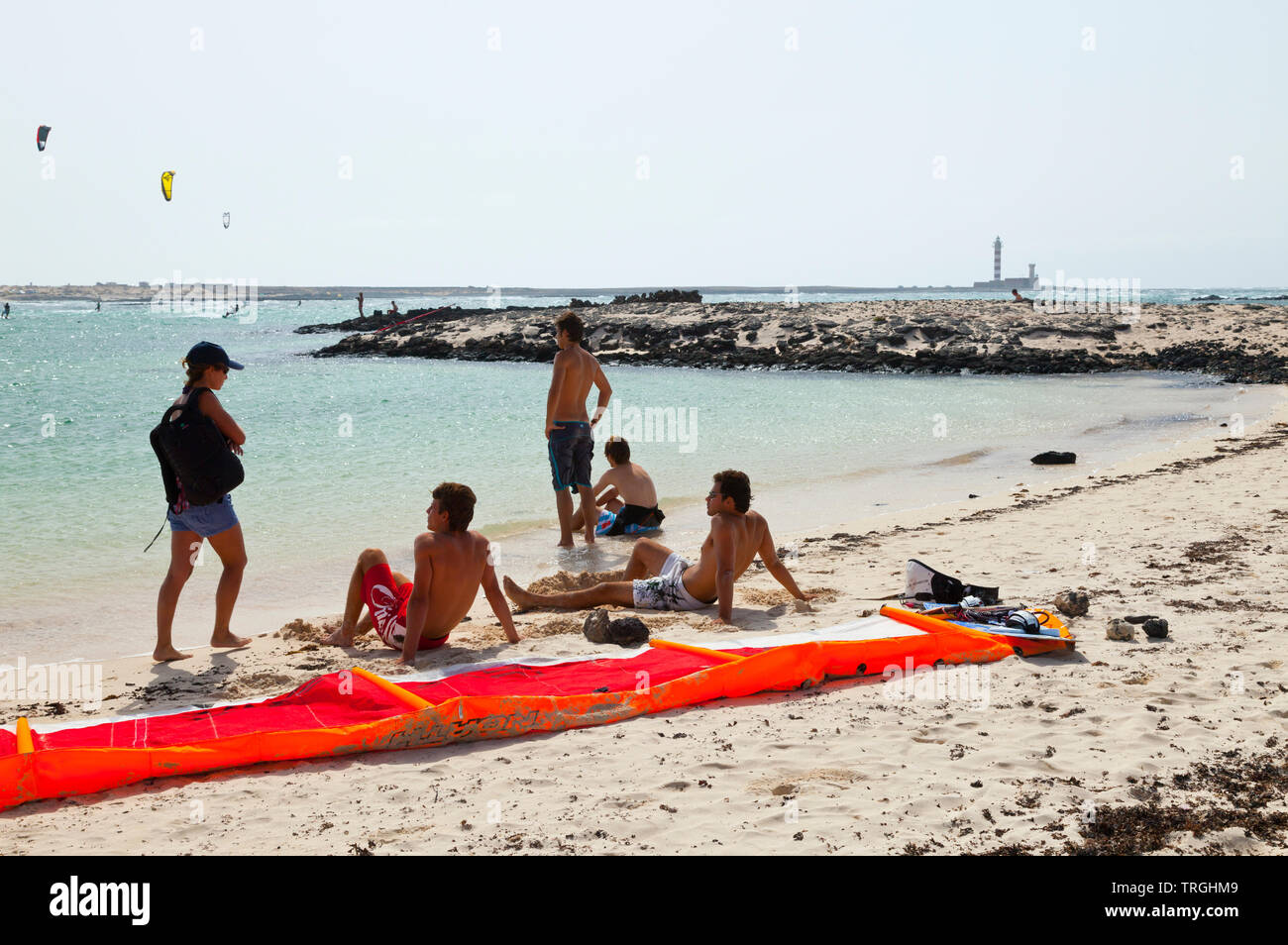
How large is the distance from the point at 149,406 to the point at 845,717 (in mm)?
23603

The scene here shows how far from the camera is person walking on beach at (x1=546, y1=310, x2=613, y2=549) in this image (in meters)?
8.57

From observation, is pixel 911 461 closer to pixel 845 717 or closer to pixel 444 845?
pixel 845 717

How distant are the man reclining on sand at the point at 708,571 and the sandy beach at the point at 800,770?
312mm

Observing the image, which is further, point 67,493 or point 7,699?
point 67,493

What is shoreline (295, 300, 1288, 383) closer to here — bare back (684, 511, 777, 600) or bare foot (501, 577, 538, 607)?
bare back (684, 511, 777, 600)

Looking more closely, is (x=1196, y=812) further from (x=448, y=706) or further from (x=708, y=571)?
(x=708, y=571)

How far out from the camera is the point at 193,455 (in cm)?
552

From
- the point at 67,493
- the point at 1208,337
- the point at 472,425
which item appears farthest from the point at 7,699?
the point at 1208,337

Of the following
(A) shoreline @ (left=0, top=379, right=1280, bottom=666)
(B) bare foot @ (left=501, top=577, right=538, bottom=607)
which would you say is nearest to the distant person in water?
(A) shoreline @ (left=0, top=379, right=1280, bottom=666)

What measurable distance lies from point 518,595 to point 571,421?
259cm

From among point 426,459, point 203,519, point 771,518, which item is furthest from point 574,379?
point 426,459

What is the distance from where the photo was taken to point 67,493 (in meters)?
11.7

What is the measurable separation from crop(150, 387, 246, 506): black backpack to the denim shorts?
0.07 meters

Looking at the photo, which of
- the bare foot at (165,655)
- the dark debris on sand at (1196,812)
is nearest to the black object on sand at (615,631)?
the bare foot at (165,655)
